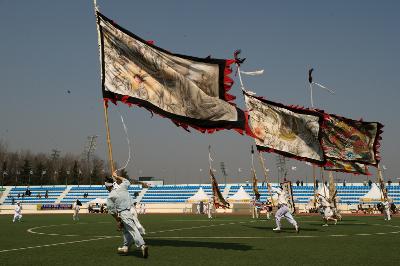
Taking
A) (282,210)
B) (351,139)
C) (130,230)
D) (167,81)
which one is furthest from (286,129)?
(130,230)

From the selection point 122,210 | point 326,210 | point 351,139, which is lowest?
point 326,210

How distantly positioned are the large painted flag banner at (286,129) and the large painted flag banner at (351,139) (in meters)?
3.62

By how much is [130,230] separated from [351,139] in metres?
19.8

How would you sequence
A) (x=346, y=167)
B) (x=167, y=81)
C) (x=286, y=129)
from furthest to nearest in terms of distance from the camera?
1. (x=346, y=167)
2. (x=286, y=129)
3. (x=167, y=81)

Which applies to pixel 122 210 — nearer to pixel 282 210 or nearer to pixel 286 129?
pixel 282 210

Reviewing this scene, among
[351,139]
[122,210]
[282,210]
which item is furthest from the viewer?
[351,139]

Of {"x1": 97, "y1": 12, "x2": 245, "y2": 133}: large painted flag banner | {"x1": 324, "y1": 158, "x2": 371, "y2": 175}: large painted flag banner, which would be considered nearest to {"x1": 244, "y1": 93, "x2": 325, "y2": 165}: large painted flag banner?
{"x1": 324, "y1": 158, "x2": 371, "y2": 175}: large painted flag banner

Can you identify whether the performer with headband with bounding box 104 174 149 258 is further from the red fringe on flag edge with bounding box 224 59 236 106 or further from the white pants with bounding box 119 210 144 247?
the red fringe on flag edge with bounding box 224 59 236 106

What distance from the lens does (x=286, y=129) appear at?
24.8m

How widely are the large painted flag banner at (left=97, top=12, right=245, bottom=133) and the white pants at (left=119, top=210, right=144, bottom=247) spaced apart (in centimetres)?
319

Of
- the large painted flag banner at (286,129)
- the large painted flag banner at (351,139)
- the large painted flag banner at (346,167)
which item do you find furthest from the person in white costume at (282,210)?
the large painted flag banner at (351,139)

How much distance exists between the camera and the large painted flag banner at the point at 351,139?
95.0ft

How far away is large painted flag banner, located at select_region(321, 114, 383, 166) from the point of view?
29.0 meters

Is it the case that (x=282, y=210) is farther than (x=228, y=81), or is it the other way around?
(x=282, y=210)
